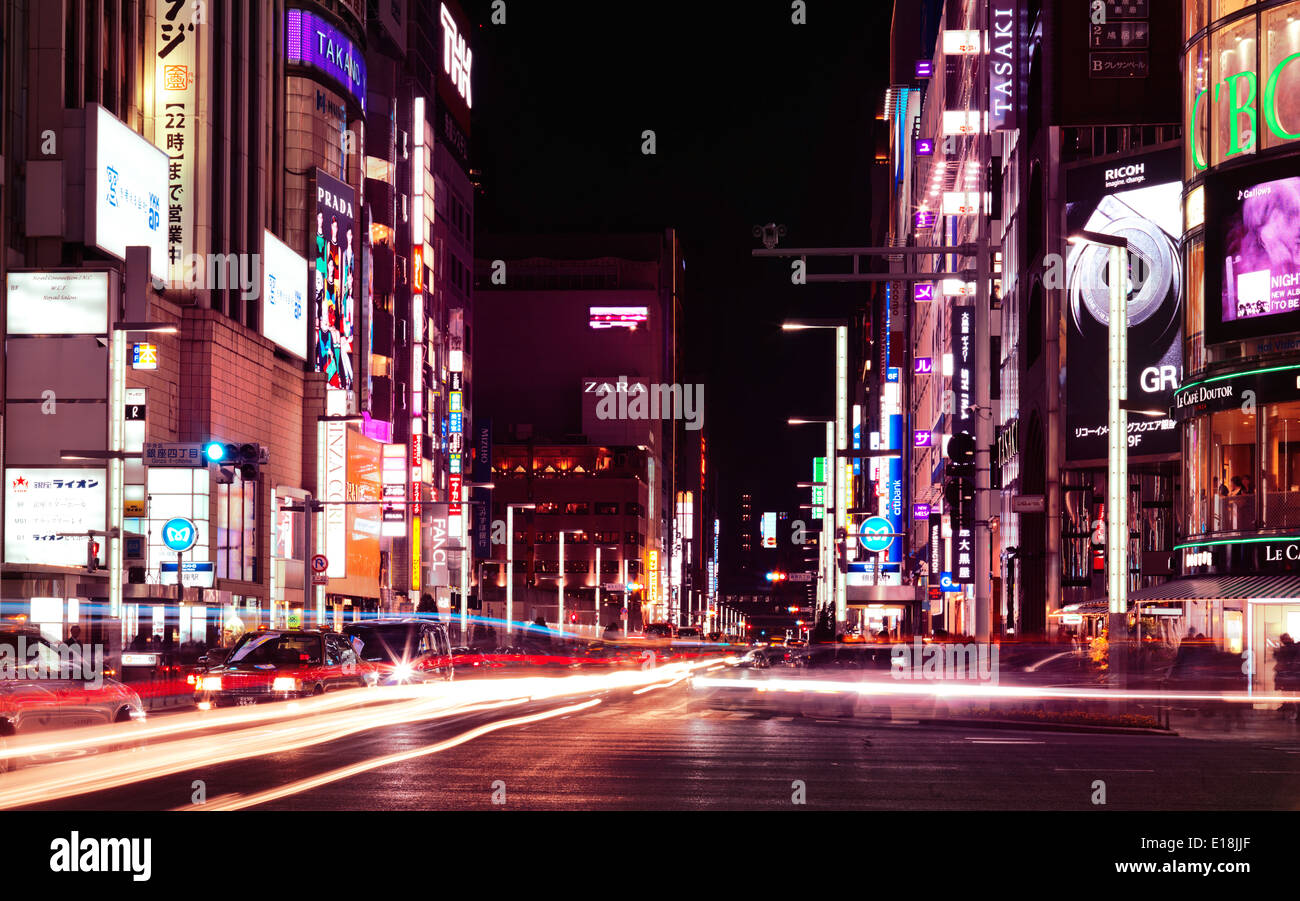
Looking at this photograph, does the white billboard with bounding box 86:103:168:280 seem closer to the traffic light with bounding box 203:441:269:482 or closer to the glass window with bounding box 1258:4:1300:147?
the traffic light with bounding box 203:441:269:482

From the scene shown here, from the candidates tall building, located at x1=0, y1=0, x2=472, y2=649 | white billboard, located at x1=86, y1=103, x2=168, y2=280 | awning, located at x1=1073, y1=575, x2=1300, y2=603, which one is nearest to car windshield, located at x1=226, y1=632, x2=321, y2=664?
tall building, located at x1=0, y1=0, x2=472, y2=649

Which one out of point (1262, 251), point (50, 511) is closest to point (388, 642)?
point (1262, 251)

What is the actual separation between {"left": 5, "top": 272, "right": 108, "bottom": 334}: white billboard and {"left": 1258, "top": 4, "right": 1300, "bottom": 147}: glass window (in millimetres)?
39045

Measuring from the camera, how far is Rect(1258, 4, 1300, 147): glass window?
41344mm

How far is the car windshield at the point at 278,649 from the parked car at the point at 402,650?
5.97 metres

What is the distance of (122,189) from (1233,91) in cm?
3924

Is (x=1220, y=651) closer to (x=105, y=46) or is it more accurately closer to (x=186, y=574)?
(x=186, y=574)

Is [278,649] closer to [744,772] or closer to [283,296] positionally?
[744,772]

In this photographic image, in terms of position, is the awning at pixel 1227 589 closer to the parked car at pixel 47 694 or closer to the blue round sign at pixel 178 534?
the blue round sign at pixel 178 534

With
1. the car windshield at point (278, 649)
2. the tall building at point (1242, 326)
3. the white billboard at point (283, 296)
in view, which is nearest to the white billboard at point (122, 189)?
the white billboard at point (283, 296)

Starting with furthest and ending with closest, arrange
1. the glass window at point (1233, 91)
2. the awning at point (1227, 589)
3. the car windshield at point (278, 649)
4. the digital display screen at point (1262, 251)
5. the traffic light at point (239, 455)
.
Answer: the glass window at point (1233, 91), the traffic light at point (239, 455), the digital display screen at point (1262, 251), the awning at point (1227, 589), the car windshield at point (278, 649)

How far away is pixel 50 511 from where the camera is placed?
60094 millimetres

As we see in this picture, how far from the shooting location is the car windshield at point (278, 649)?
1236 inches

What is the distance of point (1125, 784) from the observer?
1812 centimetres
